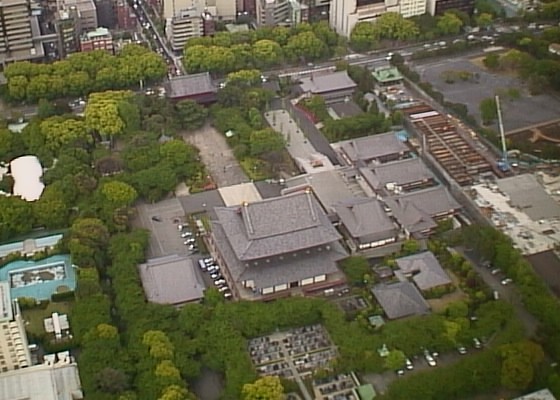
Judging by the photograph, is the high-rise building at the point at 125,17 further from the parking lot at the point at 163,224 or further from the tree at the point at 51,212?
the tree at the point at 51,212

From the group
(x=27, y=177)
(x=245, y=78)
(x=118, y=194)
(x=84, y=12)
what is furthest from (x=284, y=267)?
(x=84, y=12)

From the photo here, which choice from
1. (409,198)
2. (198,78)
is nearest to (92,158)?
(198,78)

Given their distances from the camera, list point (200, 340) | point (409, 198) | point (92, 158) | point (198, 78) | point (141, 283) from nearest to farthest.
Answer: point (200, 340)
point (141, 283)
point (409, 198)
point (92, 158)
point (198, 78)

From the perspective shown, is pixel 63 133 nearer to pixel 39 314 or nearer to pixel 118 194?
pixel 118 194

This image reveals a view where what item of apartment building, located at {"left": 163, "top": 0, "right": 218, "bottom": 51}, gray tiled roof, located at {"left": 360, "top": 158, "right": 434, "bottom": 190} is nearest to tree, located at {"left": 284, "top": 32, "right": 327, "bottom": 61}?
apartment building, located at {"left": 163, "top": 0, "right": 218, "bottom": 51}

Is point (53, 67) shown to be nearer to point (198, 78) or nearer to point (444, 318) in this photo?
point (198, 78)

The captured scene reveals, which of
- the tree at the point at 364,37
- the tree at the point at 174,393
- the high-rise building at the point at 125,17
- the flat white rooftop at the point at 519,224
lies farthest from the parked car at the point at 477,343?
the high-rise building at the point at 125,17
